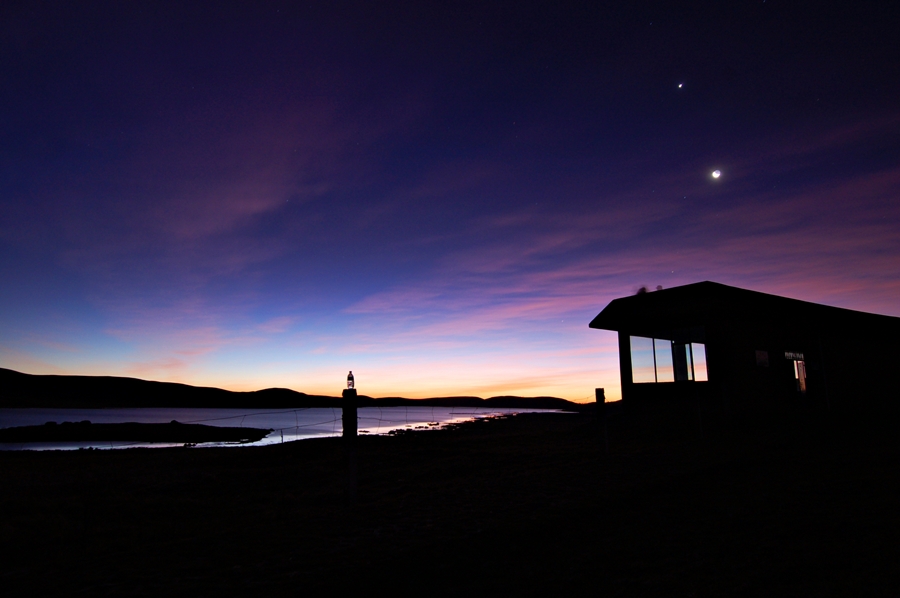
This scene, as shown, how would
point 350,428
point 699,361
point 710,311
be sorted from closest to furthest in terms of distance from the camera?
point 350,428 < point 710,311 < point 699,361

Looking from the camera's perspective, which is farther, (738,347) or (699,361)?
(699,361)

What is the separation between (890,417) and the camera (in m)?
19.7

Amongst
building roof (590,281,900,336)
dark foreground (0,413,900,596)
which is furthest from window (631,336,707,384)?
dark foreground (0,413,900,596)

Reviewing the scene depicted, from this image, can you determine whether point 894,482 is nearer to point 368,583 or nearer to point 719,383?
point 368,583

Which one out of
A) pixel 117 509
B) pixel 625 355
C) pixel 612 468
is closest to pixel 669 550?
pixel 612 468

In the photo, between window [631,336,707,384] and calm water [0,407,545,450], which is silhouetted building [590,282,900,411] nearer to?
window [631,336,707,384]

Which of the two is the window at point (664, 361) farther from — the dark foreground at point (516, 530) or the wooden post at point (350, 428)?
the wooden post at point (350, 428)

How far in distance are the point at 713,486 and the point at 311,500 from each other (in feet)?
25.4

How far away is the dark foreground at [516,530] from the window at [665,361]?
20.4 ft

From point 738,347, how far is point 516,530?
54.5 ft

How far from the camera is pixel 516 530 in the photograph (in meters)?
7.23

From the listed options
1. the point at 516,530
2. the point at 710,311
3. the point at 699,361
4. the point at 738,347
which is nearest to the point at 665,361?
the point at 699,361

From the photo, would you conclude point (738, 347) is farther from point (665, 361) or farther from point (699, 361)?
point (665, 361)

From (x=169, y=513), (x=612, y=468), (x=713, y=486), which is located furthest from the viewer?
(x=612, y=468)
